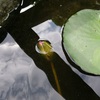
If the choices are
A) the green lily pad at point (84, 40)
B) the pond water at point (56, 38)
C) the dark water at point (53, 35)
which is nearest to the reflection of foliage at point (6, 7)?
the dark water at point (53, 35)

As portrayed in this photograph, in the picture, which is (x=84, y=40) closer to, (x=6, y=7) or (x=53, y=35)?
(x=53, y=35)

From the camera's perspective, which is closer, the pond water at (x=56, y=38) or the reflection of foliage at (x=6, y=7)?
the pond water at (x=56, y=38)

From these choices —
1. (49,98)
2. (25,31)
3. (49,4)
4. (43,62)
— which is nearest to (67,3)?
(49,4)

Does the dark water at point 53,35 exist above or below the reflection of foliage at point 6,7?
below

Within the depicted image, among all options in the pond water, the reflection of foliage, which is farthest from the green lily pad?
the reflection of foliage

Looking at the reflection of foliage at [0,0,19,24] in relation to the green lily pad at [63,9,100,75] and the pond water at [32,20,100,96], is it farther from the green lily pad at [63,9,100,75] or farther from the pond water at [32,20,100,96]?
the green lily pad at [63,9,100,75]

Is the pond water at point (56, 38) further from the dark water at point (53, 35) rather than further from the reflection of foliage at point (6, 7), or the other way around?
the reflection of foliage at point (6, 7)
